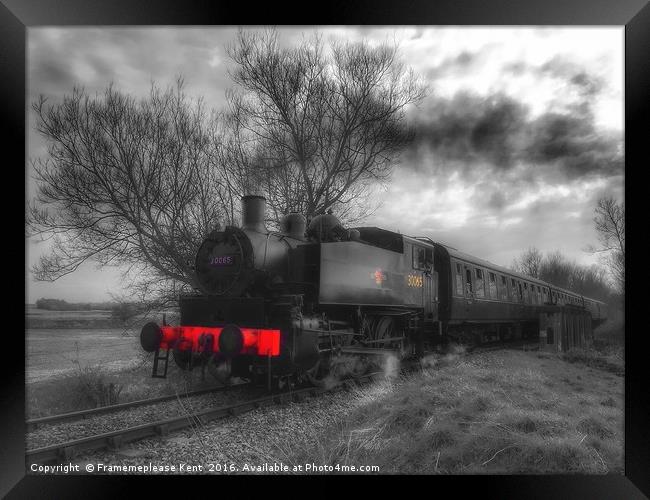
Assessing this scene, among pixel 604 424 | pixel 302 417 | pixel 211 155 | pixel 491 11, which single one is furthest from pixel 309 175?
pixel 604 424

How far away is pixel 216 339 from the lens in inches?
243

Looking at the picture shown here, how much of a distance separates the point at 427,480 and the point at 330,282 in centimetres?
310

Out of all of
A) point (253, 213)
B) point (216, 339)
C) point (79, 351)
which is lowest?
point (79, 351)

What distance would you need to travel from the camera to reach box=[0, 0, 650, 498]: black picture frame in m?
4.14

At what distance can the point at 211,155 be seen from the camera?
8.44 m

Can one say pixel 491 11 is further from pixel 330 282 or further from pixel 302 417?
pixel 302 417

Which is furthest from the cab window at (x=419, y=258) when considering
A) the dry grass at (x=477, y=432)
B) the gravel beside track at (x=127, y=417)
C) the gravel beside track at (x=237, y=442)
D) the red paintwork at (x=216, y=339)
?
the red paintwork at (x=216, y=339)

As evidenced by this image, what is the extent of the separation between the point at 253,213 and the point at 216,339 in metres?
1.79

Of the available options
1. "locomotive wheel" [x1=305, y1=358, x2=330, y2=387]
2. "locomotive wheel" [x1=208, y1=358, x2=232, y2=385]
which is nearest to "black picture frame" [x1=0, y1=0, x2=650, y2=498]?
"locomotive wheel" [x1=208, y1=358, x2=232, y2=385]

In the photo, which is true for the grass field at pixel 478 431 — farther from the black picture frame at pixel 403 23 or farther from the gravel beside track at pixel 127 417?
the gravel beside track at pixel 127 417

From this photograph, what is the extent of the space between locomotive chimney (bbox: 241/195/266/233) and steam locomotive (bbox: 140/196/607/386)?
0.5 inches

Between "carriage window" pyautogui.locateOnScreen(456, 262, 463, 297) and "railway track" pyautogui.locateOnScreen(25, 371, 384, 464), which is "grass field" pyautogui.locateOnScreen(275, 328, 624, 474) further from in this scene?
"carriage window" pyautogui.locateOnScreen(456, 262, 463, 297)

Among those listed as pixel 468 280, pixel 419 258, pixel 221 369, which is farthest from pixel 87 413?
pixel 468 280

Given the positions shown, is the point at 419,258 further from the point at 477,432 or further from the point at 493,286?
the point at 477,432
